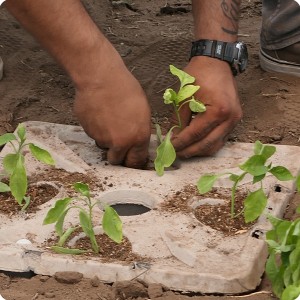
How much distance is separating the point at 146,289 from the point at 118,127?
22.5 inches

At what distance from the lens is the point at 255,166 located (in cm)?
222

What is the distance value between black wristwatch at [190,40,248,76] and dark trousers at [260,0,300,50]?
0.63 metres

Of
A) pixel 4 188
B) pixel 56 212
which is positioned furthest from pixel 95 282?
pixel 4 188

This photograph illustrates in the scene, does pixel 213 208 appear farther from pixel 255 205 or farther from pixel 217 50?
pixel 217 50

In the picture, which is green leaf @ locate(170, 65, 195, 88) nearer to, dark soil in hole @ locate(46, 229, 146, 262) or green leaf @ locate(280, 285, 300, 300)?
dark soil in hole @ locate(46, 229, 146, 262)

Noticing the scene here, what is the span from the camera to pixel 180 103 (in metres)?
2.74

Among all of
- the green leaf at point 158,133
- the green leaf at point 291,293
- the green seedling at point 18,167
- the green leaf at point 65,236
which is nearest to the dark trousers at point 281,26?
the green leaf at point 158,133

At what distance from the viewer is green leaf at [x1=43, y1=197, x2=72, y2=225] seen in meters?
2.24

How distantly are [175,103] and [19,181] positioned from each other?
536 millimetres

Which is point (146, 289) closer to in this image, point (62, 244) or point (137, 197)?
point (62, 244)

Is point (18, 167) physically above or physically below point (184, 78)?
below

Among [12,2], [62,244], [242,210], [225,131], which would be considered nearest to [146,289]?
[62,244]

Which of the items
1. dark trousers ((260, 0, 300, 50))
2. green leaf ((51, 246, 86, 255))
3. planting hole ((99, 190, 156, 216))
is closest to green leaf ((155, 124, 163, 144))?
planting hole ((99, 190, 156, 216))

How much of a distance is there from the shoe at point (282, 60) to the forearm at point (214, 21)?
1.62 ft
